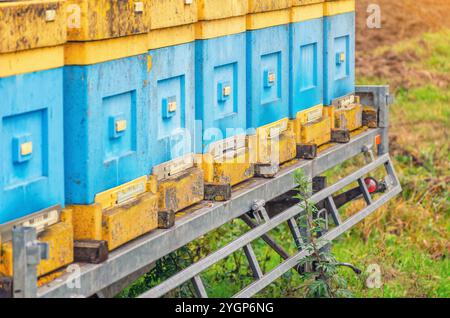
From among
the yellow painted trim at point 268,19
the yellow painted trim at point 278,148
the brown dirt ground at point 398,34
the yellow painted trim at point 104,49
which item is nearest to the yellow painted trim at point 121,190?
the yellow painted trim at point 104,49

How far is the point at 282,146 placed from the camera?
7676 millimetres

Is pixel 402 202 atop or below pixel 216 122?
below

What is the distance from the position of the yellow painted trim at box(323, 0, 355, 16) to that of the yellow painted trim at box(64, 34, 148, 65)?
9.97 feet

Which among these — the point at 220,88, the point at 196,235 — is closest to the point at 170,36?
the point at 220,88

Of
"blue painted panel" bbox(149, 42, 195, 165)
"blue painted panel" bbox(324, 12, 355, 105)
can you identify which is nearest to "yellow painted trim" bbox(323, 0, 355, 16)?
"blue painted panel" bbox(324, 12, 355, 105)

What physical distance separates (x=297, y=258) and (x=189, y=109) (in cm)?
146

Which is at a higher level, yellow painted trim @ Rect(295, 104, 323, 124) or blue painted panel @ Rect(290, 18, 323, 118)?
blue painted panel @ Rect(290, 18, 323, 118)

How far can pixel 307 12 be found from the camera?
26.9ft

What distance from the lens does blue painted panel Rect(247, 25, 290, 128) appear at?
7.30 m

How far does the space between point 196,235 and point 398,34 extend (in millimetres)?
15144

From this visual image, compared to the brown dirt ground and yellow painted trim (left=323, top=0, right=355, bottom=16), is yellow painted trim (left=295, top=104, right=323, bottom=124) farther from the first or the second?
the brown dirt ground

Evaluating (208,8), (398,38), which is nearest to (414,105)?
(398,38)

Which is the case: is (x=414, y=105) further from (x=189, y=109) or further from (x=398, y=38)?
(x=189, y=109)

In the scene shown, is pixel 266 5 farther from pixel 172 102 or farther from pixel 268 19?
pixel 172 102
